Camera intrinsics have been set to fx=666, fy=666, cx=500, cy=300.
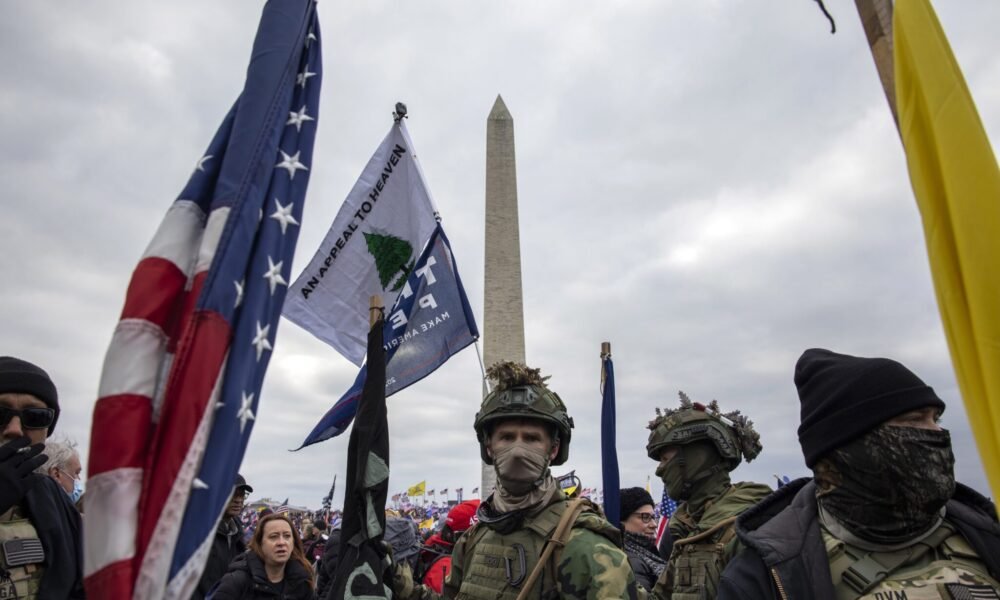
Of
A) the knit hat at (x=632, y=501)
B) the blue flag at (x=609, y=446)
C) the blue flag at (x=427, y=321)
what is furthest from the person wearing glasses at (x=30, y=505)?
the knit hat at (x=632, y=501)

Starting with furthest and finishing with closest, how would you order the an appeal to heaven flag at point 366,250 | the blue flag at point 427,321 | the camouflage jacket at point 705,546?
the blue flag at point 427,321 → the an appeal to heaven flag at point 366,250 → the camouflage jacket at point 705,546

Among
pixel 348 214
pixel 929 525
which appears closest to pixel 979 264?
pixel 929 525

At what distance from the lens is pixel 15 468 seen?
101 inches

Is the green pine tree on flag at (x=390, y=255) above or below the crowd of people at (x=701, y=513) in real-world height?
above

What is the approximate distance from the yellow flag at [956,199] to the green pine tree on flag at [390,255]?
403cm

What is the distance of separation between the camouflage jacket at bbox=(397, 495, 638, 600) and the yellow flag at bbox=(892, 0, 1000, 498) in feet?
4.57

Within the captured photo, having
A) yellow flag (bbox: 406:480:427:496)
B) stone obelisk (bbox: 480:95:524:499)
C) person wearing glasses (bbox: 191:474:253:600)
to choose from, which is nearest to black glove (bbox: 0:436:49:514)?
person wearing glasses (bbox: 191:474:253:600)

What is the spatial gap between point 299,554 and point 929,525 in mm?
4374

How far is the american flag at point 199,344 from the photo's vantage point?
1620 millimetres

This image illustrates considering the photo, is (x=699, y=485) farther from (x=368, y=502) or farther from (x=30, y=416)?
(x=30, y=416)

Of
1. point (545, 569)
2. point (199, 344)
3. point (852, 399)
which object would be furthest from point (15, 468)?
point (852, 399)

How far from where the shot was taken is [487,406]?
11.0 ft

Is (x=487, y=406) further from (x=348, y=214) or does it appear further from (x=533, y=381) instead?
(x=348, y=214)

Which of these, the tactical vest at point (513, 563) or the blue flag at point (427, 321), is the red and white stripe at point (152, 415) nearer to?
the tactical vest at point (513, 563)
